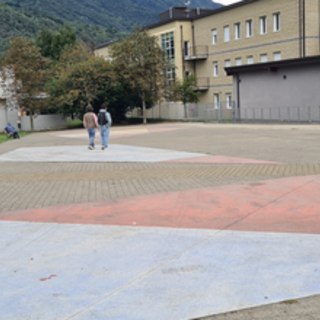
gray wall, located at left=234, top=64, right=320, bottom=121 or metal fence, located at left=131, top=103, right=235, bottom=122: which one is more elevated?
gray wall, located at left=234, top=64, right=320, bottom=121

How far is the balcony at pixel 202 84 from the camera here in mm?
53562

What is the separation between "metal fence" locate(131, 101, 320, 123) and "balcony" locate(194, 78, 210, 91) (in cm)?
392

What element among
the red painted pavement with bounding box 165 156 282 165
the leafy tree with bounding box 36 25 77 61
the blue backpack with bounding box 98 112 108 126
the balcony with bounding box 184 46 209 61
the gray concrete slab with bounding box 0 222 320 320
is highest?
the leafy tree with bounding box 36 25 77 61

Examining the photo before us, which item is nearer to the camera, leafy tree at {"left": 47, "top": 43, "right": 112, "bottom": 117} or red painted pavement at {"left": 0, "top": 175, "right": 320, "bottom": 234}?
red painted pavement at {"left": 0, "top": 175, "right": 320, "bottom": 234}

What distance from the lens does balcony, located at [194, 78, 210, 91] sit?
53.6m

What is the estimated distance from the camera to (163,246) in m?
5.12

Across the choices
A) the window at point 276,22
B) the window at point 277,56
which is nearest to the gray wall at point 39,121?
the window at point 277,56

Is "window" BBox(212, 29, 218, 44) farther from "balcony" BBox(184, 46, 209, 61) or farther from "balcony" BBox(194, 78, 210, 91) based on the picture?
"balcony" BBox(194, 78, 210, 91)

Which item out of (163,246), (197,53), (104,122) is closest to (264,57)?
(197,53)

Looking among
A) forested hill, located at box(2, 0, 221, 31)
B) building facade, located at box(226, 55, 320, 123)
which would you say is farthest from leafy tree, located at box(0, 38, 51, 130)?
forested hill, located at box(2, 0, 221, 31)

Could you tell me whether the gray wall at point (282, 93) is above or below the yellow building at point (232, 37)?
below

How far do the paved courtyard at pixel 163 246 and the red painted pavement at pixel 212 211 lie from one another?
16 millimetres

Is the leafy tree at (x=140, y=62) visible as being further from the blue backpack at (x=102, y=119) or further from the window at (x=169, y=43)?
the blue backpack at (x=102, y=119)

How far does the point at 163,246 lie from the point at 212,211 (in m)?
1.76
